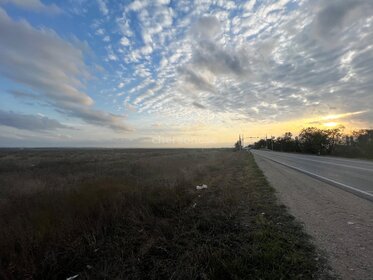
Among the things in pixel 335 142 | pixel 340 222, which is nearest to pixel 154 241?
pixel 340 222

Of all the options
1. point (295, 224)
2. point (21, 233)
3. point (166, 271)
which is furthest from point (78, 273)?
point (295, 224)

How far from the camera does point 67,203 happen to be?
7914mm

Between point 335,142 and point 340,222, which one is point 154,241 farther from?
point 335,142

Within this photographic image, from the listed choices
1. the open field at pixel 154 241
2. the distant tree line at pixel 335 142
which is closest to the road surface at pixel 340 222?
the open field at pixel 154 241

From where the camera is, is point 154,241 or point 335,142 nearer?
point 154,241

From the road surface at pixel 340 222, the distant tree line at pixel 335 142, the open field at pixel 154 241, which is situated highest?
the distant tree line at pixel 335 142

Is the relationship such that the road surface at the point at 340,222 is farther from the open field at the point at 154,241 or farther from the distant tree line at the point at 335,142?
the distant tree line at the point at 335,142

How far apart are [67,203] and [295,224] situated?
6653 mm

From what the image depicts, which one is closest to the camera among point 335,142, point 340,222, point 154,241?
point 154,241

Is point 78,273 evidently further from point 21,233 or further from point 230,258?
point 230,258

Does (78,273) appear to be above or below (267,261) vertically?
below

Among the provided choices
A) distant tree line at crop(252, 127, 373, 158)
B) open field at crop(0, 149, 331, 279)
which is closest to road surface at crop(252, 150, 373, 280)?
open field at crop(0, 149, 331, 279)

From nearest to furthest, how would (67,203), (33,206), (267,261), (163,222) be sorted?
(267,261), (163,222), (67,203), (33,206)

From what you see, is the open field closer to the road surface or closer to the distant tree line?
the road surface
